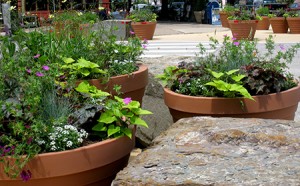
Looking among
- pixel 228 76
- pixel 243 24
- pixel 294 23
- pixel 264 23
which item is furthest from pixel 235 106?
pixel 264 23

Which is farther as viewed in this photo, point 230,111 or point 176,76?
point 176,76

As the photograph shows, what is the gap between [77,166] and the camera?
8.20 ft

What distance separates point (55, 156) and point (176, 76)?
1.60 meters

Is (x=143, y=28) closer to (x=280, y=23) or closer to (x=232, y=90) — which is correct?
(x=280, y=23)

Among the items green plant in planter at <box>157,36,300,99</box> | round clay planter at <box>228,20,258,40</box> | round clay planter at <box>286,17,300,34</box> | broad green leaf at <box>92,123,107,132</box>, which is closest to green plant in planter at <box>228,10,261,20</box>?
round clay planter at <box>228,20,258,40</box>

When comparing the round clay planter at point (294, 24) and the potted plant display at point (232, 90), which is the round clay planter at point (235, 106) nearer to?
the potted plant display at point (232, 90)

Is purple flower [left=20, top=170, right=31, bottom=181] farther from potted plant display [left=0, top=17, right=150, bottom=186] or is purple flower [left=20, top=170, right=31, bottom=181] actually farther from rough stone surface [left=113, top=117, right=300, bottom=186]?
rough stone surface [left=113, top=117, right=300, bottom=186]

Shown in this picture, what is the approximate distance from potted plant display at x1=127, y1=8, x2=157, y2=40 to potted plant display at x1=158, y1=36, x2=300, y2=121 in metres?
9.82

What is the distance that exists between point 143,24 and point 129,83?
400 inches

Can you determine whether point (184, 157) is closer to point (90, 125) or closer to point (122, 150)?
point (122, 150)

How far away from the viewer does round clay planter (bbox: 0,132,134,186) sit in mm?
2449

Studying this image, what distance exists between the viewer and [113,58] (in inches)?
160

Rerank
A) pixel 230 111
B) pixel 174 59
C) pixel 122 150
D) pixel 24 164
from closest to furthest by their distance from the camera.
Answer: pixel 24 164 < pixel 122 150 < pixel 230 111 < pixel 174 59

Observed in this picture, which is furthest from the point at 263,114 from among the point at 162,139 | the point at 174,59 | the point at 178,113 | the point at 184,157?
the point at 174,59
